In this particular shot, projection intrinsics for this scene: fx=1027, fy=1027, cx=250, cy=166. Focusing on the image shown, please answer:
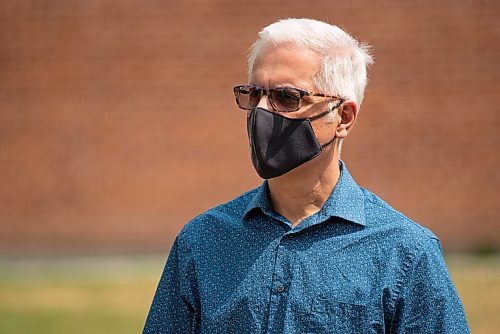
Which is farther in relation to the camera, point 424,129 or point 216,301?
point 424,129

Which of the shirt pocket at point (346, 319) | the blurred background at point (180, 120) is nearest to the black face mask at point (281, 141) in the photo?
the shirt pocket at point (346, 319)

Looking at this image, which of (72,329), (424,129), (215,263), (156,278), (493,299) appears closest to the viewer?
(215,263)

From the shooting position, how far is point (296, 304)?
3010 millimetres

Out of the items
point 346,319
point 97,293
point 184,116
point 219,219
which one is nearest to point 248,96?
point 219,219

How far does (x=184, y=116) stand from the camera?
43.2 ft

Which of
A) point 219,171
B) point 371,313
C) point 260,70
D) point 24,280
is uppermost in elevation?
point 260,70

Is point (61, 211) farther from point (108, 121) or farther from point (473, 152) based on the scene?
point (473, 152)

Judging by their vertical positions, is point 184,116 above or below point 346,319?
below

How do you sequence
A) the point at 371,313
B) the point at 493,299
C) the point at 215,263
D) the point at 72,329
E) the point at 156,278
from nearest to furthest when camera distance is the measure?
the point at 371,313
the point at 215,263
the point at 72,329
the point at 493,299
the point at 156,278

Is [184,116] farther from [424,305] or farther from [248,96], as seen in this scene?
[424,305]

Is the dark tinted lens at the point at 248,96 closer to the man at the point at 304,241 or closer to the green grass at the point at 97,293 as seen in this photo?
the man at the point at 304,241

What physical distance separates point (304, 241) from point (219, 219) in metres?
0.31

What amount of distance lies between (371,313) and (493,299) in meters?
6.70

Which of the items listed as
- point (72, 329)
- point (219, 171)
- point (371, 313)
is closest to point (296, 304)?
point (371, 313)
